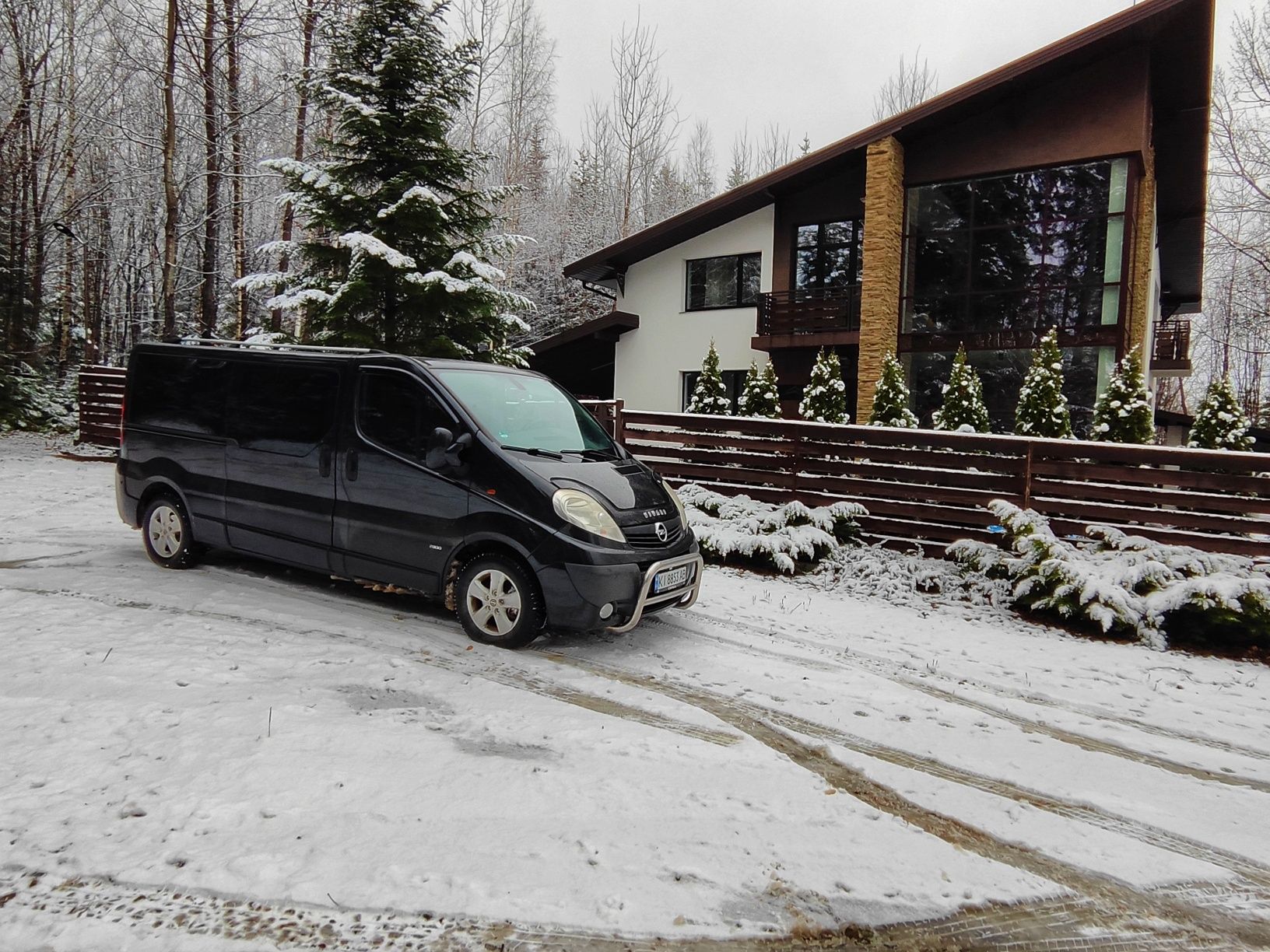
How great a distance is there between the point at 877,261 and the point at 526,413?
12.4 m

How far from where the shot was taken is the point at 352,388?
5.81 meters

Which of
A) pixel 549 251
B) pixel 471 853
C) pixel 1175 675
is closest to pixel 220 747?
pixel 471 853

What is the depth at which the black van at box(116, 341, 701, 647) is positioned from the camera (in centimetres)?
506

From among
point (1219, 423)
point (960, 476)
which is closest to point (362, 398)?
point (960, 476)

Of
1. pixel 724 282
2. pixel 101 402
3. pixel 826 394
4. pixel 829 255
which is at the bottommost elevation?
pixel 101 402

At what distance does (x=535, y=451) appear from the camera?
5.46 m

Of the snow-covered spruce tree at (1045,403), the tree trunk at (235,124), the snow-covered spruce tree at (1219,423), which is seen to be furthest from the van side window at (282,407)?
the snow-covered spruce tree at (1219,423)

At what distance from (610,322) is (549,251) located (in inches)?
705

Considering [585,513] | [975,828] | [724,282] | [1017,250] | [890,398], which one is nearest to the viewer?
[975,828]

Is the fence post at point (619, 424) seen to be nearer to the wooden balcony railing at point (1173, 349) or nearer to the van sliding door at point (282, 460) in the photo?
the van sliding door at point (282, 460)

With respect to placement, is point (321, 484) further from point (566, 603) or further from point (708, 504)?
point (708, 504)

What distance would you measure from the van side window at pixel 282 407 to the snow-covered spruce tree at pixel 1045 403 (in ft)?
31.8

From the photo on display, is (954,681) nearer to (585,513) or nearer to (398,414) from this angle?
(585,513)

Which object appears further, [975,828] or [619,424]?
[619,424]
